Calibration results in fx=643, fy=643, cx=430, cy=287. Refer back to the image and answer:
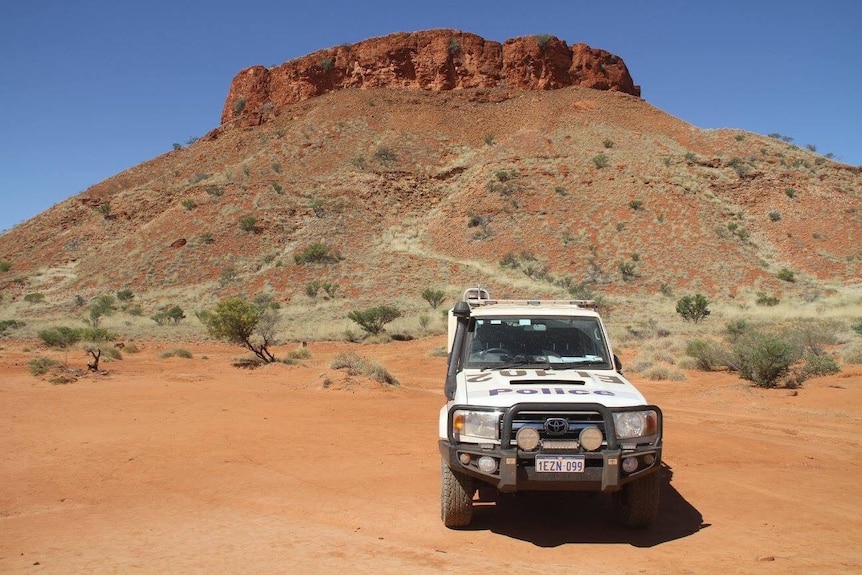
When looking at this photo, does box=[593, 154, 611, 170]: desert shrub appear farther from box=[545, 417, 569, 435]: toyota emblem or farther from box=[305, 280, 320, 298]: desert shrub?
box=[545, 417, 569, 435]: toyota emblem

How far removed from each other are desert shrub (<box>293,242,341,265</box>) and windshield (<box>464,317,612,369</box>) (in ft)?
135

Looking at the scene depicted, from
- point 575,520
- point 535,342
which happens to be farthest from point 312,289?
point 575,520

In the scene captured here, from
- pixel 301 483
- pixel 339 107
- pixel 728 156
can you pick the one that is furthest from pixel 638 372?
pixel 339 107

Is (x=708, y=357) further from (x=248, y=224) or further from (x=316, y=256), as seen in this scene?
(x=248, y=224)

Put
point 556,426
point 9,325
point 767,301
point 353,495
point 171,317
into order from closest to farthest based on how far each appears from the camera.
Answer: point 556,426, point 353,495, point 9,325, point 767,301, point 171,317

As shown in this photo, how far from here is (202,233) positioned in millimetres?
50969

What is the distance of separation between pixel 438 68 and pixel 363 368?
212 ft

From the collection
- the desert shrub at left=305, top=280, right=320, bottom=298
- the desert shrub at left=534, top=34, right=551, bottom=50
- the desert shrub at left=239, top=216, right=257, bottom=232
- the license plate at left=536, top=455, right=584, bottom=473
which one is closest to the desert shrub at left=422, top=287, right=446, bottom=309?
the desert shrub at left=305, top=280, right=320, bottom=298

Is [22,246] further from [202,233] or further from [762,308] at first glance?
[762,308]

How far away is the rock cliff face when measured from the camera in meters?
73.7

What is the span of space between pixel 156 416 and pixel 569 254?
37.8 m

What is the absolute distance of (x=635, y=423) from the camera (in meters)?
5.38

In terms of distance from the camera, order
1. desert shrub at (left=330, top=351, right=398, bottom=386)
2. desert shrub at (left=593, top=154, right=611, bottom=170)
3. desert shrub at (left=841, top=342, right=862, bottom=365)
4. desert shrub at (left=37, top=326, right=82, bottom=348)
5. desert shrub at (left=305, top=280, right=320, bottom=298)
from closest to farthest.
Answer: desert shrub at (left=330, top=351, right=398, bottom=386), desert shrub at (left=841, top=342, right=862, bottom=365), desert shrub at (left=37, top=326, right=82, bottom=348), desert shrub at (left=305, top=280, right=320, bottom=298), desert shrub at (left=593, top=154, right=611, bottom=170)

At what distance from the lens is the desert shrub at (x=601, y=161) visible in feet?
183
